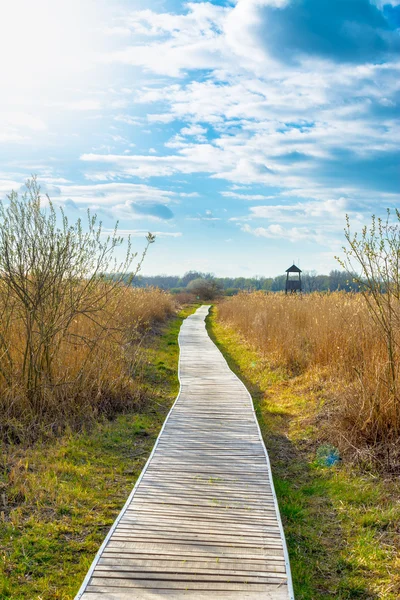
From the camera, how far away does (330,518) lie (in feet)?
13.1

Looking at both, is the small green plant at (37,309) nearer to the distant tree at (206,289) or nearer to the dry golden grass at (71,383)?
the dry golden grass at (71,383)

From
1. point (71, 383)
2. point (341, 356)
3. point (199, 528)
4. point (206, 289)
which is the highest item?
point (206, 289)

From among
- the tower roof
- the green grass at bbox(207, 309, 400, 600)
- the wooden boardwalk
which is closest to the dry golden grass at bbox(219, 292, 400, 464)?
the green grass at bbox(207, 309, 400, 600)

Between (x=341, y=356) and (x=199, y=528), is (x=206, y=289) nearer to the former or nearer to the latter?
(x=341, y=356)

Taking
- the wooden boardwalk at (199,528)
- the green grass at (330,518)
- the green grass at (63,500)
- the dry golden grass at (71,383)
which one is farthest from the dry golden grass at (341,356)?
the dry golden grass at (71,383)

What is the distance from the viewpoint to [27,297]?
5781 millimetres

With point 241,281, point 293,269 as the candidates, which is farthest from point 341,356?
point 241,281

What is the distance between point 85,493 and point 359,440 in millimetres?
2650

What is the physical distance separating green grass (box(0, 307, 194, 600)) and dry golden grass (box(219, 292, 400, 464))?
2212 mm

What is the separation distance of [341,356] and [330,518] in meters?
2.71

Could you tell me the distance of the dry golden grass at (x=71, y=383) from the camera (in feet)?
18.6

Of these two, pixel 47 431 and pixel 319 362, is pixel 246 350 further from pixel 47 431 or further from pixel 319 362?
pixel 47 431

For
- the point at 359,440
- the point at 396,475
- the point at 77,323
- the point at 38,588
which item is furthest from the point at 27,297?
the point at 396,475

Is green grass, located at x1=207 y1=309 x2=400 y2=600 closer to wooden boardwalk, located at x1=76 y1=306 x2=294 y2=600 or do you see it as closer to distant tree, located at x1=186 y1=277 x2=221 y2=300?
wooden boardwalk, located at x1=76 y1=306 x2=294 y2=600
